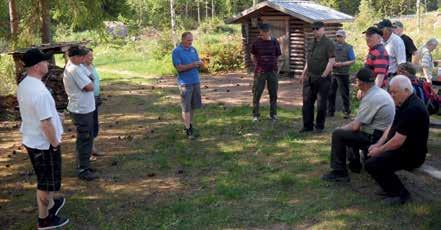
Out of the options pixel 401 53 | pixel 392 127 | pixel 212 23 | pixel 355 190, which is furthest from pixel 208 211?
pixel 212 23

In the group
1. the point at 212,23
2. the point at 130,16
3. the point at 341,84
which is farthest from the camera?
the point at 130,16

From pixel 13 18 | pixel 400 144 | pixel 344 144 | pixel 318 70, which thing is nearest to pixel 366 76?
pixel 344 144

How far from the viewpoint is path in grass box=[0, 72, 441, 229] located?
216 inches

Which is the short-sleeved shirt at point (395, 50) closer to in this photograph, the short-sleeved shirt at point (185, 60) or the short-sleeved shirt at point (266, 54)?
the short-sleeved shirt at point (266, 54)

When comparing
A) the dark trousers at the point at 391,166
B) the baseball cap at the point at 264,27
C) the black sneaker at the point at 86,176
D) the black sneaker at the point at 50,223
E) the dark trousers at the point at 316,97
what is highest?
the baseball cap at the point at 264,27

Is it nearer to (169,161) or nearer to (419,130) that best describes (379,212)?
(419,130)

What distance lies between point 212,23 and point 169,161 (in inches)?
1295

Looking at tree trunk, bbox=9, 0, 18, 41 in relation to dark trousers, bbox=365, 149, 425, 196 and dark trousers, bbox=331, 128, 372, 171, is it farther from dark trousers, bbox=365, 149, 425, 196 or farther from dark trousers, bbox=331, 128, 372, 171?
dark trousers, bbox=365, 149, 425, 196

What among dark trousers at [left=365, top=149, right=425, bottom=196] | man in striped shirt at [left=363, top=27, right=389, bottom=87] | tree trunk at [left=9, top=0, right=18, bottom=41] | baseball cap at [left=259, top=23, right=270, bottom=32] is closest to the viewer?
dark trousers at [left=365, top=149, right=425, bottom=196]

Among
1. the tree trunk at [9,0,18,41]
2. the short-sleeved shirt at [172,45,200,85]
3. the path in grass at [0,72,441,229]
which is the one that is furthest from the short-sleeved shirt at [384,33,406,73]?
the tree trunk at [9,0,18,41]

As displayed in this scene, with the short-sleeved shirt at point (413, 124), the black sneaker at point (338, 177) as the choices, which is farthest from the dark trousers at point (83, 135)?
the short-sleeved shirt at point (413, 124)

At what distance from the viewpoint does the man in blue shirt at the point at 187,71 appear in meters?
8.71

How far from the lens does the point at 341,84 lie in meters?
10.4

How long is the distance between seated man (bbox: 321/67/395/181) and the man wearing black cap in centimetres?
337
